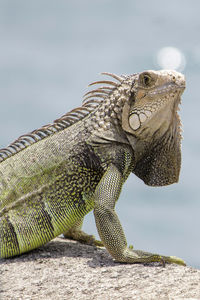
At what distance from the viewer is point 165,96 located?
27.9 feet

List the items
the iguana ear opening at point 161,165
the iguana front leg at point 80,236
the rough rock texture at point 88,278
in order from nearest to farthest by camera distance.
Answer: the rough rock texture at point 88,278
the iguana ear opening at point 161,165
the iguana front leg at point 80,236

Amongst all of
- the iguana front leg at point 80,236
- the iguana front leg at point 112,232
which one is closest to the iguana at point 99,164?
the iguana front leg at point 112,232

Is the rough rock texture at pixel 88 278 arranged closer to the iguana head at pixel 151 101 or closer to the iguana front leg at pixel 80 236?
the iguana front leg at pixel 80 236

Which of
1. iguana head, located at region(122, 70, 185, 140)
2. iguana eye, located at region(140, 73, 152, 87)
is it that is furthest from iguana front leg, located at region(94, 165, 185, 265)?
iguana eye, located at region(140, 73, 152, 87)

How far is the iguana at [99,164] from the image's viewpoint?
8422mm

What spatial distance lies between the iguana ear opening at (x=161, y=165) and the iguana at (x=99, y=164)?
20 mm

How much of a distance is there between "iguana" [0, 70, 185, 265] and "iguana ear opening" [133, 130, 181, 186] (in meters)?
0.02

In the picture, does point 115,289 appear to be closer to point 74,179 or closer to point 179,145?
point 74,179

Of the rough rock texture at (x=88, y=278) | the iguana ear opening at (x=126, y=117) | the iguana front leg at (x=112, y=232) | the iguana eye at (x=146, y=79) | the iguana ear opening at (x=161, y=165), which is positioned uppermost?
the iguana eye at (x=146, y=79)

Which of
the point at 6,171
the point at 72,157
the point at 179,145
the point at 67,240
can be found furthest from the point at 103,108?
the point at 67,240

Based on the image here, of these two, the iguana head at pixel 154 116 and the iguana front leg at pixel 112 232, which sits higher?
the iguana head at pixel 154 116

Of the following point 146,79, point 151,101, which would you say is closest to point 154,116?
point 151,101

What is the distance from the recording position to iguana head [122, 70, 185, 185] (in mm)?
8500

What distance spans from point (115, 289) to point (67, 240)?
3634mm
